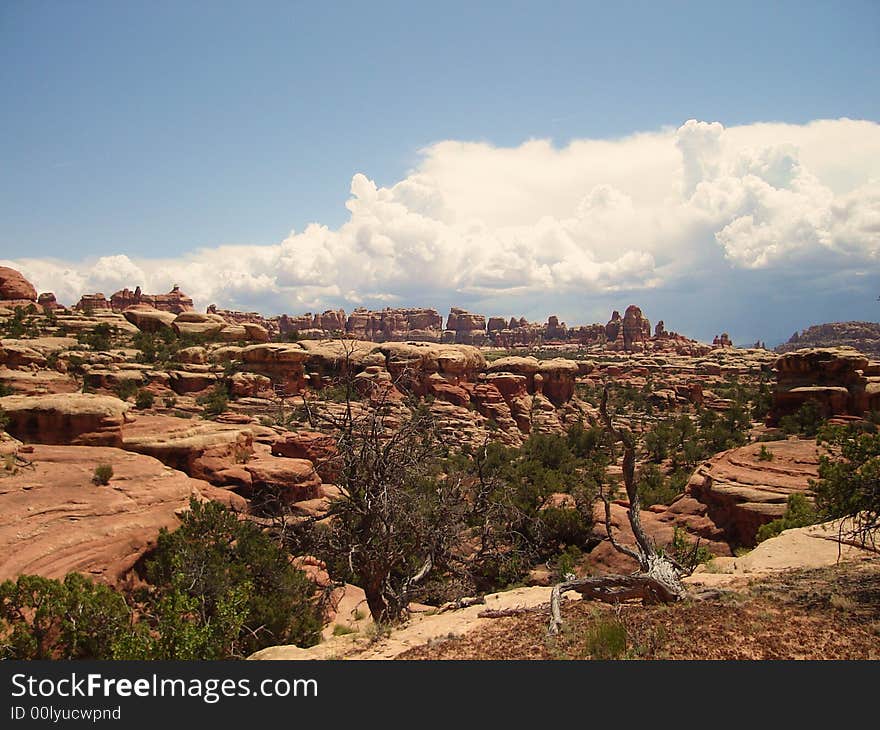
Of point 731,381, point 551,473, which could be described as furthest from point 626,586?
point 731,381

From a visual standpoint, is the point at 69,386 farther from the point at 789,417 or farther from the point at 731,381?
the point at 731,381

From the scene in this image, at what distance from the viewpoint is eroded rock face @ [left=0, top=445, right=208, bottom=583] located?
1364cm

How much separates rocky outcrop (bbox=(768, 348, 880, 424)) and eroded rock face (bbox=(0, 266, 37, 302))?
84.3 metres

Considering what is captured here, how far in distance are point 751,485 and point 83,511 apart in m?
27.0

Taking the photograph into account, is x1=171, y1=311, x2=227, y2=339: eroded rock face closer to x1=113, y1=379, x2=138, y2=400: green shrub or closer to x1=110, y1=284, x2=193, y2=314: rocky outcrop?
x1=113, y1=379, x2=138, y2=400: green shrub

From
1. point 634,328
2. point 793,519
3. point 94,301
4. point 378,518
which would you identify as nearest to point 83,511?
point 378,518

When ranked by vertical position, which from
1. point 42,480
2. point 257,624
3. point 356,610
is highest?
point 42,480

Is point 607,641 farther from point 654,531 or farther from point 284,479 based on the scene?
Result: point 284,479

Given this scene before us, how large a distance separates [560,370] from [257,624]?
5443 cm

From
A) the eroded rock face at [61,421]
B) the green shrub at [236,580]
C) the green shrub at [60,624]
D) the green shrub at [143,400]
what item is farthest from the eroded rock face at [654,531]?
the green shrub at [143,400]

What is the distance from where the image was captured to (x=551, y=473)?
32.3 m

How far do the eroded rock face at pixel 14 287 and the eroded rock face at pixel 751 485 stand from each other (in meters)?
75.7

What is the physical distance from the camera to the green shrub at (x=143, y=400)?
3531cm

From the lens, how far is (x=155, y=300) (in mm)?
112000
